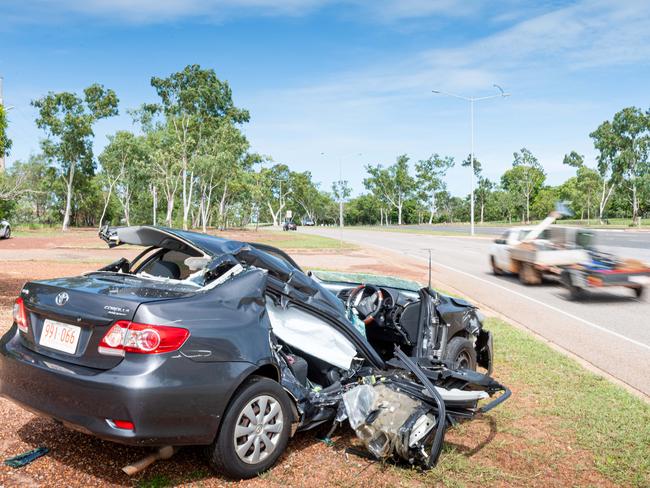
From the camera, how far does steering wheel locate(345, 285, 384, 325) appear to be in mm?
4883

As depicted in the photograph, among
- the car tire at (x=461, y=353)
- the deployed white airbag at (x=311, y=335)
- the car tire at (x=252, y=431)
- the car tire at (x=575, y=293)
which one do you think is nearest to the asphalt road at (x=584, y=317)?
the car tire at (x=575, y=293)

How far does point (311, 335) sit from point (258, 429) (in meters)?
0.80

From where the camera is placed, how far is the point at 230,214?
76.9 metres

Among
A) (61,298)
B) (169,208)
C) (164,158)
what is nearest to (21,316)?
(61,298)

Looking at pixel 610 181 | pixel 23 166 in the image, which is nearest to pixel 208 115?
pixel 23 166

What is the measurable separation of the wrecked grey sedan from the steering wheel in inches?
8.0

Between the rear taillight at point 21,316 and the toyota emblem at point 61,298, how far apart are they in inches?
14.6

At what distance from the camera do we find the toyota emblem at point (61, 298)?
11.3 ft

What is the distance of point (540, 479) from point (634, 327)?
22.7 ft

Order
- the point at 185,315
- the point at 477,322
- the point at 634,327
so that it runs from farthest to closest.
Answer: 1. the point at 634,327
2. the point at 477,322
3. the point at 185,315

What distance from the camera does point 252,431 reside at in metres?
3.50

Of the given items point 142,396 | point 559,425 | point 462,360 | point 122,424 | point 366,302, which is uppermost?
point 366,302

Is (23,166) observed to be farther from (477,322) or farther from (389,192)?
(477,322)

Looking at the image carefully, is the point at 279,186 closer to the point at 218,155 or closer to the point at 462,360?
the point at 218,155
